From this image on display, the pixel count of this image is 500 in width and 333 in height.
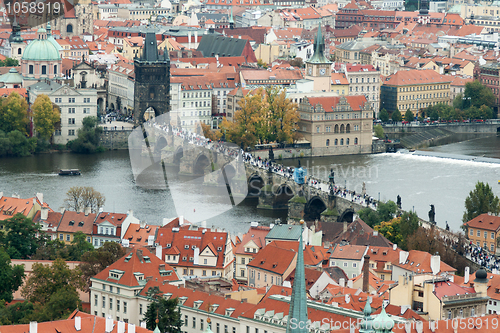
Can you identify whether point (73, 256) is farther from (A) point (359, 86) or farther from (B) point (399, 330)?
(A) point (359, 86)

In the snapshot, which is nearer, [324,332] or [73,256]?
[324,332]

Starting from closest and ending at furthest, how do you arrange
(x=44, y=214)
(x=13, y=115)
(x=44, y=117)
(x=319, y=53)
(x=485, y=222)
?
(x=485, y=222) < (x=44, y=214) < (x=44, y=117) < (x=13, y=115) < (x=319, y=53)

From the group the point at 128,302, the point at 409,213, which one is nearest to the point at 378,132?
the point at 409,213

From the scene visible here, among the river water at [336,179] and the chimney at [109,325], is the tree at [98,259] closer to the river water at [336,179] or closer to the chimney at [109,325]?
the chimney at [109,325]

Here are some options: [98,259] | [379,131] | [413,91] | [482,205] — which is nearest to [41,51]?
[379,131]

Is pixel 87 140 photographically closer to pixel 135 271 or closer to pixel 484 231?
pixel 484 231

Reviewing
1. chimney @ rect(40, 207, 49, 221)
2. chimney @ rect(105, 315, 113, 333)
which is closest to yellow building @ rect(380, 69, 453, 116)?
chimney @ rect(40, 207, 49, 221)

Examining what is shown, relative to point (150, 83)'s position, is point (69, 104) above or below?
below
